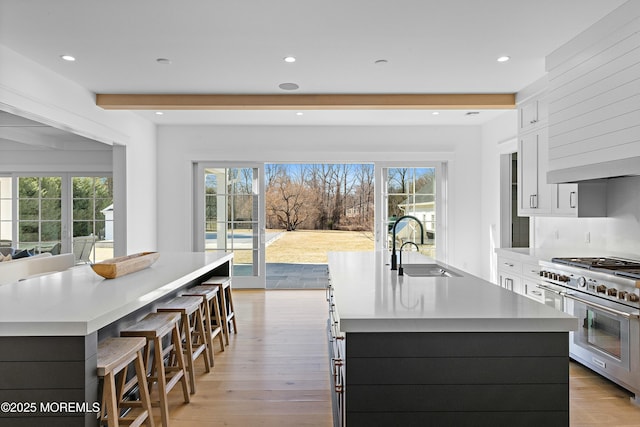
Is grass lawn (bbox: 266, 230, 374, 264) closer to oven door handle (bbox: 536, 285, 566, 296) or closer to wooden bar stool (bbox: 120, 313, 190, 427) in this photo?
oven door handle (bbox: 536, 285, 566, 296)

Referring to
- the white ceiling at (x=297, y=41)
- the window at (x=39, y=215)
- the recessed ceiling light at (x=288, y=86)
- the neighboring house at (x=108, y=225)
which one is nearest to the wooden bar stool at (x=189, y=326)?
→ the white ceiling at (x=297, y=41)

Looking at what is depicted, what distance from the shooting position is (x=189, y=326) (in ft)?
9.86

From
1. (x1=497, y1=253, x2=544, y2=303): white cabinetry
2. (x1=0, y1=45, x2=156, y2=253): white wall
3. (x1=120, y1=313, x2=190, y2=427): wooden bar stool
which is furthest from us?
(x1=497, y1=253, x2=544, y2=303): white cabinetry

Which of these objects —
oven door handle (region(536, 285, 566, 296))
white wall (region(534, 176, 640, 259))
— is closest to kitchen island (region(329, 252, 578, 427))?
oven door handle (region(536, 285, 566, 296))

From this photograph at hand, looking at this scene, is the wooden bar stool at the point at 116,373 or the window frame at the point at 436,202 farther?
the window frame at the point at 436,202

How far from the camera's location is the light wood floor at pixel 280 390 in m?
2.47

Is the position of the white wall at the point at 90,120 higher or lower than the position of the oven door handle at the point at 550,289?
higher

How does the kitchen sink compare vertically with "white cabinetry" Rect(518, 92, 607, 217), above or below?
below

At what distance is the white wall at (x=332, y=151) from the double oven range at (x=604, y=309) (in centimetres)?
301

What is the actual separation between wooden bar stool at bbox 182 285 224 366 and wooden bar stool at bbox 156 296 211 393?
0.26ft

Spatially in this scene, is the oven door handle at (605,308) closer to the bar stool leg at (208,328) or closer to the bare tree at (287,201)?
the bar stool leg at (208,328)

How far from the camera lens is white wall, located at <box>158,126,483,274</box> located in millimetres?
6430

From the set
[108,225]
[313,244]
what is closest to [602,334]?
[108,225]

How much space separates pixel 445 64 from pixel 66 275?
137 inches
